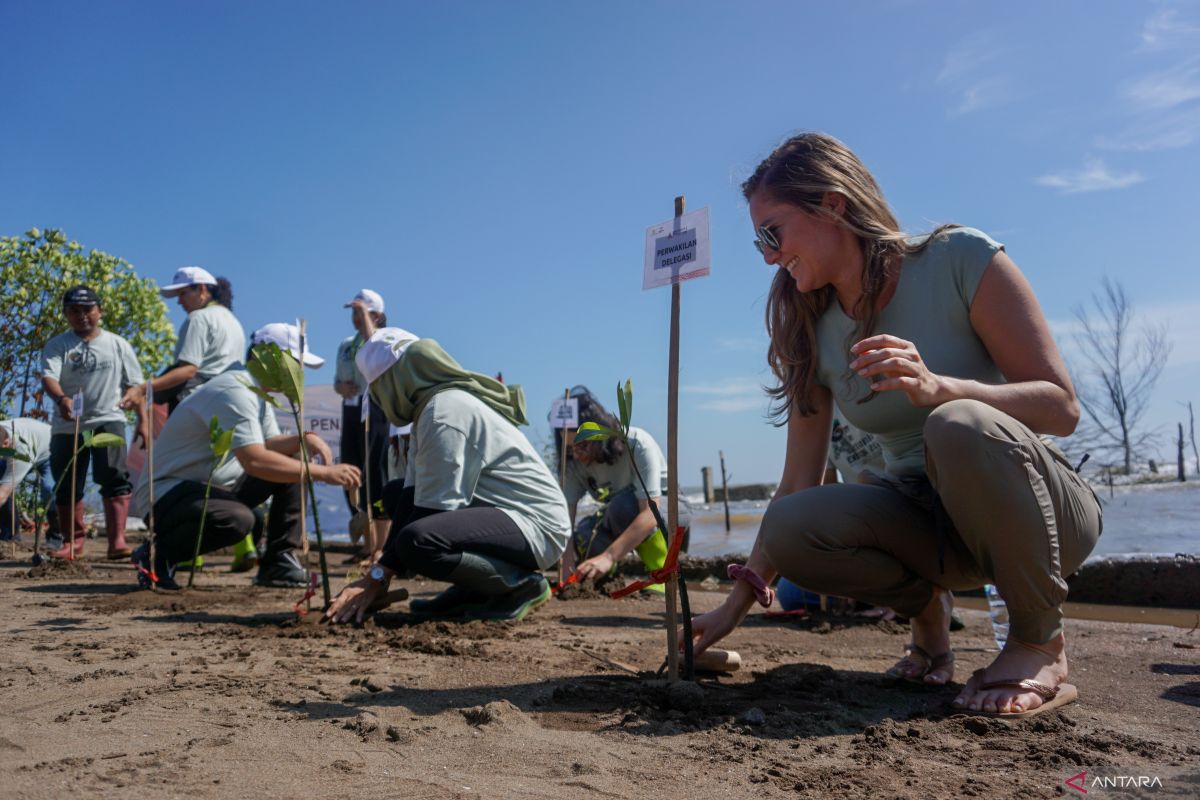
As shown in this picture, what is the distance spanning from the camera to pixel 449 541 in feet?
10.9

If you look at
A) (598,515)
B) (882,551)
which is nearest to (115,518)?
(598,515)

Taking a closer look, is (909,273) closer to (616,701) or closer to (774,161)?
(774,161)

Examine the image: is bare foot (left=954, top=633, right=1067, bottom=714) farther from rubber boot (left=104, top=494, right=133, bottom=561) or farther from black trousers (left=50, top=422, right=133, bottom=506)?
rubber boot (left=104, top=494, right=133, bottom=561)

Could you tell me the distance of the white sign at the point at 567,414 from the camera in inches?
206

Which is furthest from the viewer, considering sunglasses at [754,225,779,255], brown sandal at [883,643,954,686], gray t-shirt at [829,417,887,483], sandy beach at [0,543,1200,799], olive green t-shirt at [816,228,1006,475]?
gray t-shirt at [829,417,887,483]

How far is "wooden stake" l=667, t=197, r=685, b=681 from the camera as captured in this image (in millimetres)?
2145

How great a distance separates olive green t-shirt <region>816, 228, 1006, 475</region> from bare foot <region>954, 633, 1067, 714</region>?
1.54ft

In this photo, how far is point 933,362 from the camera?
2.08m

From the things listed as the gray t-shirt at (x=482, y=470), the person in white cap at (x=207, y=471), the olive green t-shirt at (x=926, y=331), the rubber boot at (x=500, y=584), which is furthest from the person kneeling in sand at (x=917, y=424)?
the person in white cap at (x=207, y=471)

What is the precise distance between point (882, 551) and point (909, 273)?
675 mm

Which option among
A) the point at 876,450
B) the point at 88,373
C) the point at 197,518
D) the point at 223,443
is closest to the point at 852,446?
the point at 876,450

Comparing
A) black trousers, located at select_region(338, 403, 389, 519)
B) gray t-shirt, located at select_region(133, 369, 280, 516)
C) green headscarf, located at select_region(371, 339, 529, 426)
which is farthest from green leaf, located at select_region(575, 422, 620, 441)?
black trousers, located at select_region(338, 403, 389, 519)

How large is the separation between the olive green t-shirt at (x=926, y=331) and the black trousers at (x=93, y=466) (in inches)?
194

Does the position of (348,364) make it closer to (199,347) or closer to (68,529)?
(199,347)
